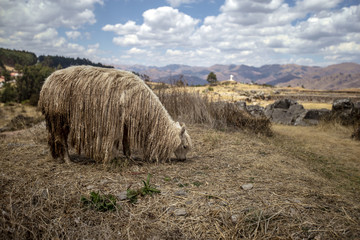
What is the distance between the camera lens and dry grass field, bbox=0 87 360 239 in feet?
8.95

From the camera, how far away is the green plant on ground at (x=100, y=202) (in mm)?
3114

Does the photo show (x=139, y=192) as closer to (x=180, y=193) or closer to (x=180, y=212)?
(x=180, y=193)

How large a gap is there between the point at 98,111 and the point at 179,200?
2.45 m

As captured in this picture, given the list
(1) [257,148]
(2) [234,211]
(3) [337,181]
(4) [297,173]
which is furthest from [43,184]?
(3) [337,181]

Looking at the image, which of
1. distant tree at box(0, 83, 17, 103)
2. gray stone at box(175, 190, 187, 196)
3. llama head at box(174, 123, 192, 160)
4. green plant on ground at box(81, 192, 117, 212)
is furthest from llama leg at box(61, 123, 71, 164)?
distant tree at box(0, 83, 17, 103)

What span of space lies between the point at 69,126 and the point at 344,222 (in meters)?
5.01

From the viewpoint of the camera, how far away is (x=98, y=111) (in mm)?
4625

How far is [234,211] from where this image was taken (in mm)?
3160

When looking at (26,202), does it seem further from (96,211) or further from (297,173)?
(297,173)

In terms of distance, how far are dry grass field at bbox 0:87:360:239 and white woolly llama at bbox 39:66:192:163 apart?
1.56ft

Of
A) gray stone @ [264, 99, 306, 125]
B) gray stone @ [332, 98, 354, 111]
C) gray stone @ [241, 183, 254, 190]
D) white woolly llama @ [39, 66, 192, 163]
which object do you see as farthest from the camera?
gray stone @ [264, 99, 306, 125]

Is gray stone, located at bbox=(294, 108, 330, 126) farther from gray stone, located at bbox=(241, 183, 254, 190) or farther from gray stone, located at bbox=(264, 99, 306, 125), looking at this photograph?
gray stone, located at bbox=(241, 183, 254, 190)

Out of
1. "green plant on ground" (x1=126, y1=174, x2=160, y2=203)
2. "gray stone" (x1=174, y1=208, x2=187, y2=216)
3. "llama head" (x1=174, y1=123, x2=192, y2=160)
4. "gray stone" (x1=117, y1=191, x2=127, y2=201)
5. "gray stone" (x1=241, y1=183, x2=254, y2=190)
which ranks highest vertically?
"llama head" (x1=174, y1=123, x2=192, y2=160)

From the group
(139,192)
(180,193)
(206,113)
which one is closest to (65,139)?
(139,192)
